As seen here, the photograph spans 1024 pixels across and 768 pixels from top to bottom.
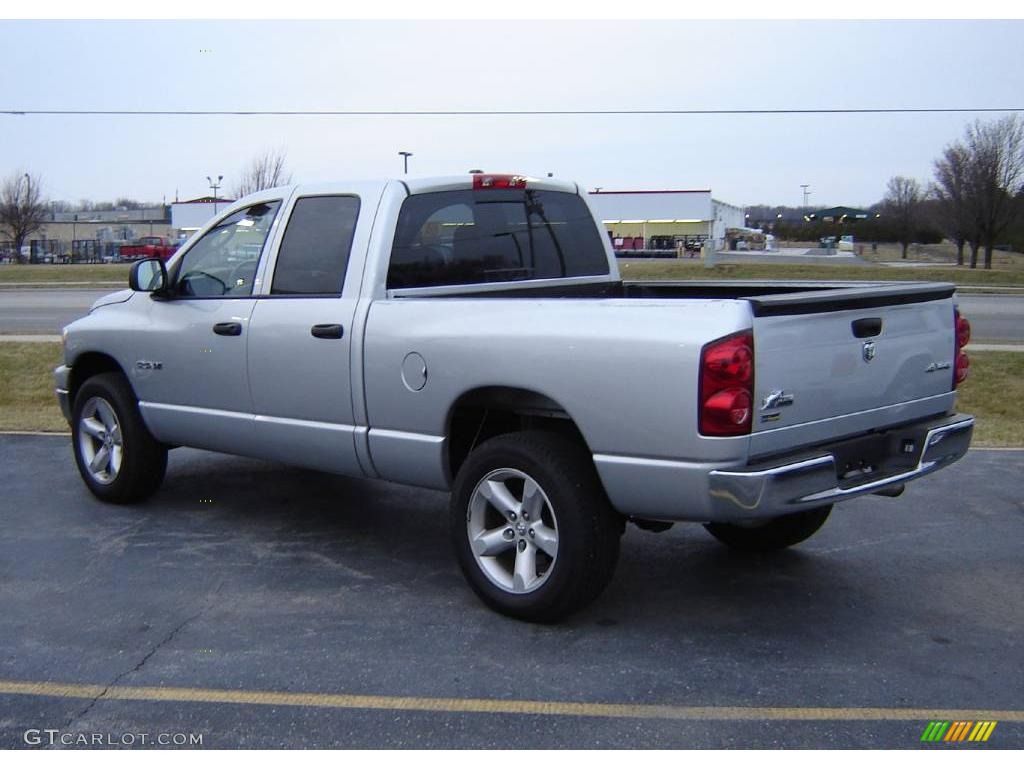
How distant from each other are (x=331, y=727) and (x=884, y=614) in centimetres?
257

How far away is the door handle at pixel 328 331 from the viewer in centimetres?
533

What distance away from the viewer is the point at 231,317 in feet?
19.6

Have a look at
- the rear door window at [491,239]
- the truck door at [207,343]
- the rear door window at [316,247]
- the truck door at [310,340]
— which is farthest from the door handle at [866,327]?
the truck door at [207,343]

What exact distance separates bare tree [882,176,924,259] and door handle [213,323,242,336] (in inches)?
2446

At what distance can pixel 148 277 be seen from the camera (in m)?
6.34

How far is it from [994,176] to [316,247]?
1642 inches

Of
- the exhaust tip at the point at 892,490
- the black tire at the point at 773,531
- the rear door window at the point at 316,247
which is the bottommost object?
the black tire at the point at 773,531

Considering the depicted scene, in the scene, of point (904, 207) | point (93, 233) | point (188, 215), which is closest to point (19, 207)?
point (188, 215)

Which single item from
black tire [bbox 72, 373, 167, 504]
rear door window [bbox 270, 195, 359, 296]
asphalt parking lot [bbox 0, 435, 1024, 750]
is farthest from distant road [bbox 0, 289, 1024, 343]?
rear door window [bbox 270, 195, 359, 296]

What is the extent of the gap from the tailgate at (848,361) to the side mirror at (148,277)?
3.85 m

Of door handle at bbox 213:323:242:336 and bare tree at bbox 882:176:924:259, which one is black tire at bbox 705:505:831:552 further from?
bare tree at bbox 882:176:924:259

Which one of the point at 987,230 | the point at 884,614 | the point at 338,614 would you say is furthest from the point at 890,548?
the point at 987,230

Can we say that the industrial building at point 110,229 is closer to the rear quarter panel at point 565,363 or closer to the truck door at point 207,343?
the truck door at point 207,343

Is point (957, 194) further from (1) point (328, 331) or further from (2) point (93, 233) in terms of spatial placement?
(2) point (93, 233)
